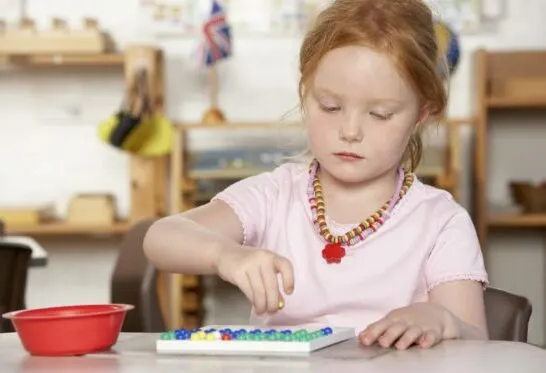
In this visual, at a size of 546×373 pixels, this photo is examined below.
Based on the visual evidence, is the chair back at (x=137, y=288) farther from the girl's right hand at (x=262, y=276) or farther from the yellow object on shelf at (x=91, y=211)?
the yellow object on shelf at (x=91, y=211)

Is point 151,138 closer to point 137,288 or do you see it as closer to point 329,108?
point 137,288

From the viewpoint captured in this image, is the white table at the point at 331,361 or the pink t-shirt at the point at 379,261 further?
the pink t-shirt at the point at 379,261

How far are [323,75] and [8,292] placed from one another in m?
1.52

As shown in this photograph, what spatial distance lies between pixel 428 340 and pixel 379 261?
39 cm

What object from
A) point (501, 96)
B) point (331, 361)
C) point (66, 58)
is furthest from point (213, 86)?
point (331, 361)

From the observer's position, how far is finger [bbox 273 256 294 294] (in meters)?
1.07

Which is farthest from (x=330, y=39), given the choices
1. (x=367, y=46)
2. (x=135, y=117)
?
(x=135, y=117)

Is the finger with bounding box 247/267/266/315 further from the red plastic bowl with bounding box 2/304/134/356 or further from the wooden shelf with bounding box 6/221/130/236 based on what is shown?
the wooden shelf with bounding box 6/221/130/236

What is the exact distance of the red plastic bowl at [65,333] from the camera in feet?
3.78

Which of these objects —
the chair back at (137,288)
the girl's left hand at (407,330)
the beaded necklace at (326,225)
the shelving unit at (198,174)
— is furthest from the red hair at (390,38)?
the shelving unit at (198,174)

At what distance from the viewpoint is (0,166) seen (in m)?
5.12

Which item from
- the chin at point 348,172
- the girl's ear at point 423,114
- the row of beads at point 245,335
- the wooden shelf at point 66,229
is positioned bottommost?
the wooden shelf at point 66,229

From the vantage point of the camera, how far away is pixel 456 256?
151 centimetres

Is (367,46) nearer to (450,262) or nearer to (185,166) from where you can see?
(450,262)
